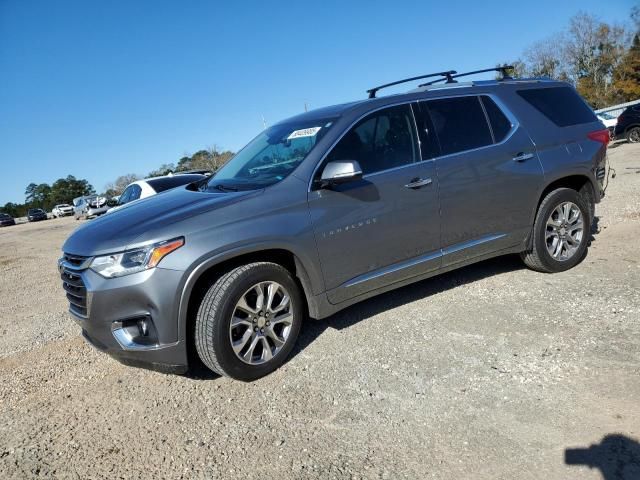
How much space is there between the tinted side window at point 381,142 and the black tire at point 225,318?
1074mm

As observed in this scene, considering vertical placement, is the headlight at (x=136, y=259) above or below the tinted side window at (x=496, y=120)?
below

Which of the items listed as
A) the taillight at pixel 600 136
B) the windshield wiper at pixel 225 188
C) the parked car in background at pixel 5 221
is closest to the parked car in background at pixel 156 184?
the windshield wiper at pixel 225 188

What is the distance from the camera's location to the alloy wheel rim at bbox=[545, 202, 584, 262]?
15.5ft

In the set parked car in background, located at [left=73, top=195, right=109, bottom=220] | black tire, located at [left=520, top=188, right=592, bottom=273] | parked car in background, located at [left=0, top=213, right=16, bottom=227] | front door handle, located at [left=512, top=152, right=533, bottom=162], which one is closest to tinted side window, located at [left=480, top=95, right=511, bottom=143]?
front door handle, located at [left=512, top=152, right=533, bottom=162]

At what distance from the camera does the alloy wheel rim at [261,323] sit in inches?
128

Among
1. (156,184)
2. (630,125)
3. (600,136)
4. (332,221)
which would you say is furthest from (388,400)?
(630,125)

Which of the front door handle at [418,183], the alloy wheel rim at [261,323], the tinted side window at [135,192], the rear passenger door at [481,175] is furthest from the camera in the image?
the tinted side window at [135,192]

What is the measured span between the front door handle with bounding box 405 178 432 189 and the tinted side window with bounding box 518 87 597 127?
1.67 metres

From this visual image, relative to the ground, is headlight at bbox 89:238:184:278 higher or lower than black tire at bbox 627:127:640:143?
higher

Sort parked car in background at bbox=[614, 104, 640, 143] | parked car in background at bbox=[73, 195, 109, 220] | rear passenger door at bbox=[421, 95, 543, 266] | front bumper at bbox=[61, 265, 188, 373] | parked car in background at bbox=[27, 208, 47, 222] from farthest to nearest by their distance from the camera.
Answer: parked car in background at bbox=[27, 208, 47, 222] → parked car in background at bbox=[73, 195, 109, 220] → parked car in background at bbox=[614, 104, 640, 143] → rear passenger door at bbox=[421, 95, 543, 266] → front bumper at bbox=[61, 265, 188, 373]

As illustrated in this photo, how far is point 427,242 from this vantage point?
3969 millimetres

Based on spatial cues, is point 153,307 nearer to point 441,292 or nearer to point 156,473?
point 156,473

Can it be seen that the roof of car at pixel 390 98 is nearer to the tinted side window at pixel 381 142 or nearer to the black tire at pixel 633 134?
the tinted side window at pixel 381 142

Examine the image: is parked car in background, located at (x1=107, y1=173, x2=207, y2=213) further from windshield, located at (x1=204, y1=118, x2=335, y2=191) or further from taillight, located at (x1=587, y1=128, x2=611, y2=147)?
taillight, located at (x1=587, y1=128, x2=611, y2=147)
